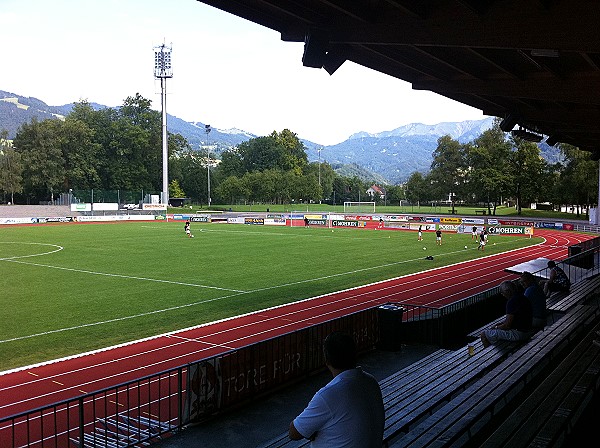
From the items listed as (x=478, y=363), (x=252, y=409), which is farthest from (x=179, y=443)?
(x=478, y=363)

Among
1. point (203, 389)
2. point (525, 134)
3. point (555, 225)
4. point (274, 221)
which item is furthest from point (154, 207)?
point (203, 389)

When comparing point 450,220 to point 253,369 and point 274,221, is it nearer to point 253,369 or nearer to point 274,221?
point 274,221

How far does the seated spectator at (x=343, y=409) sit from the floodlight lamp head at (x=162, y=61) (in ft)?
340

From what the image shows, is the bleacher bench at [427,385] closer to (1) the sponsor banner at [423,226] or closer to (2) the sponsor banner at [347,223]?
(1) the sponsor banner at [423,226]

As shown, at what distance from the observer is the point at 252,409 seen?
954 cm

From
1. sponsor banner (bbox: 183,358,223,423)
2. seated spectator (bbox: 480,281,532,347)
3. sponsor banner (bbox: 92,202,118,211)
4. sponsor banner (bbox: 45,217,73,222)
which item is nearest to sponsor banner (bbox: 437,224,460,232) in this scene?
seated spectator (bbox: 480,281,532,347)

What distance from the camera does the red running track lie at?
11.6m

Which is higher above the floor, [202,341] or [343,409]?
[343,409]

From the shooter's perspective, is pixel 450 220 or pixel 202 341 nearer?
pixel 202 341

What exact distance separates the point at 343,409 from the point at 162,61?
103986mm

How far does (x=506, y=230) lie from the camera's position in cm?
5447

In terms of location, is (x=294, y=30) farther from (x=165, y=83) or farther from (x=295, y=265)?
(x=165, y=83)

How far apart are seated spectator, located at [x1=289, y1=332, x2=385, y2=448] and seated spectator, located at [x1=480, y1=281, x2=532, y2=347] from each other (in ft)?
22.8

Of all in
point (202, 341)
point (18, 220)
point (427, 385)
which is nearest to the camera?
point (427, 385)
